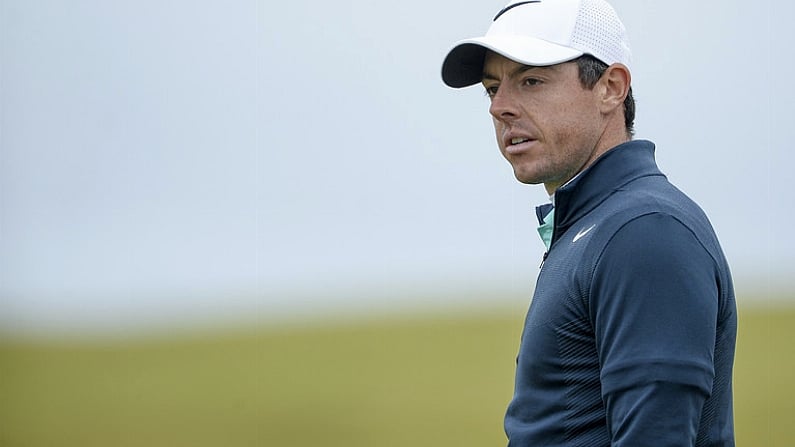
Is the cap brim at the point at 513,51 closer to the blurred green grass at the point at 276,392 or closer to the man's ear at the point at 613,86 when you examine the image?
the man's ear at the point at 613,86

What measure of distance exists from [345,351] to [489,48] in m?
1.85

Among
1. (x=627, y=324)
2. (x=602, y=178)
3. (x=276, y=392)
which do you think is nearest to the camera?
(x=627, y=324)

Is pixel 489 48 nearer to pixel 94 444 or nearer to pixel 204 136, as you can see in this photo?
pixel 204 136

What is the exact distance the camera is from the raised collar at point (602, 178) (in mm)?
930

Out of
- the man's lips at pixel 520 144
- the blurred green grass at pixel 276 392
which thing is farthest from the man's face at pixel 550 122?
the blurred green grass at pixel 276 392

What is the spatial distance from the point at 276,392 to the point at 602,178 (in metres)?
1.84

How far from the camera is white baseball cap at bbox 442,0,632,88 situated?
3.21 ft

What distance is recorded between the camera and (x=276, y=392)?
264cm

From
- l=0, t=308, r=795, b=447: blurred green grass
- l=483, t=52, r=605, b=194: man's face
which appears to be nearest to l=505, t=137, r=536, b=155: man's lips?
l=483, t=52, r=605, b=194: man's face

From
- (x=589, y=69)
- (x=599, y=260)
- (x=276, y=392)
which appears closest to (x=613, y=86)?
(x=589, y=69)

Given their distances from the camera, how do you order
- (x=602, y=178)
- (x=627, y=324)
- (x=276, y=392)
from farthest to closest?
(x=276, y=392), (x=602, y=178), (x=627, y=324)

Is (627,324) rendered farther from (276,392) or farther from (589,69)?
(276,392)

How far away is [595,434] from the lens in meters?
0.84

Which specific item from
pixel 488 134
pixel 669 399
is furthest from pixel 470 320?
pixel 669 399
